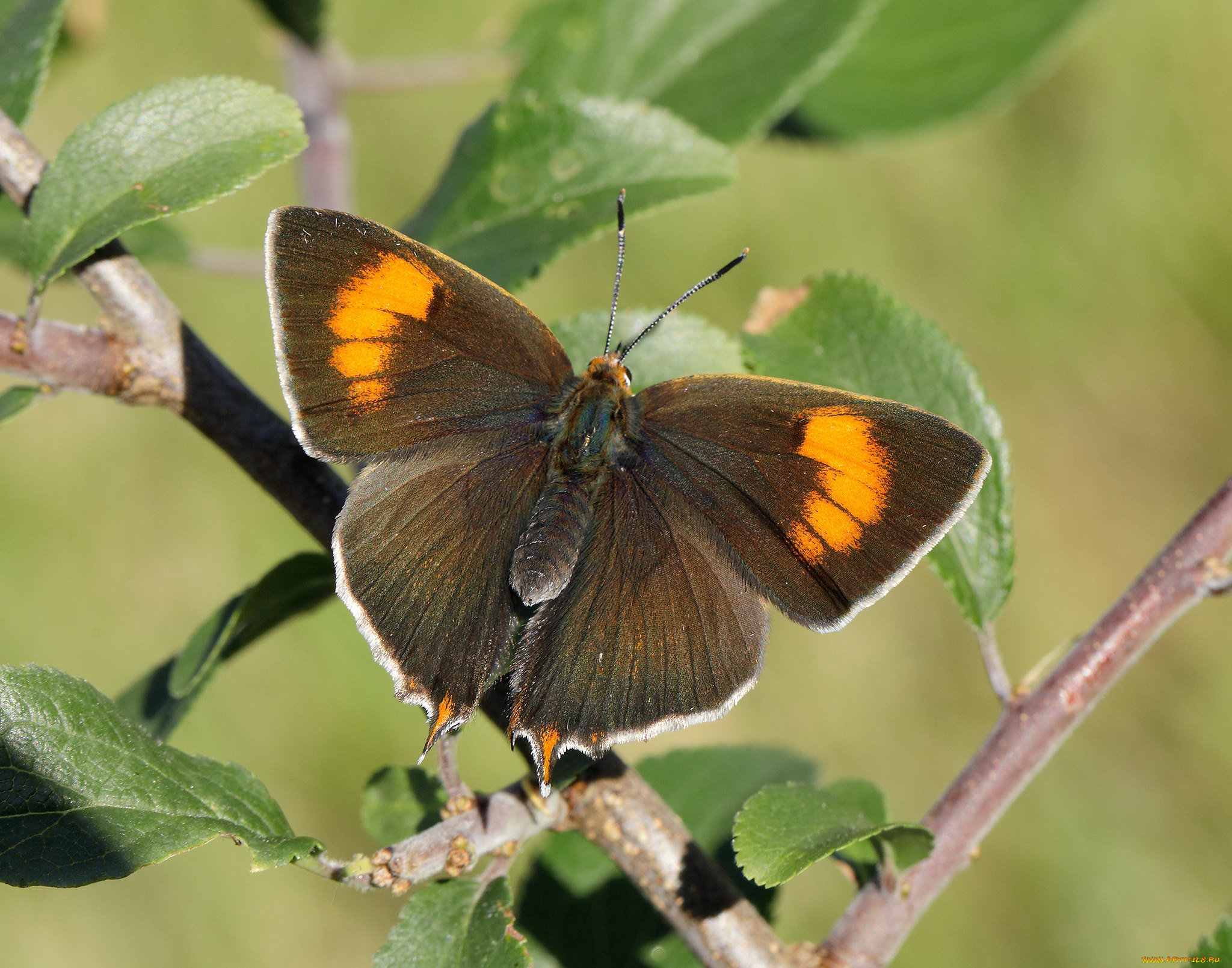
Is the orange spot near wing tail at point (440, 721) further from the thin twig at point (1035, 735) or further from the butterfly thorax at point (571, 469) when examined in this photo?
the thin twig at point (1035, 735)

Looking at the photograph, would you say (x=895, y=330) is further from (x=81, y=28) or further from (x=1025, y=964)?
(x=1025, y=964)

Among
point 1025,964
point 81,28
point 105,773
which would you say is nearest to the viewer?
point 105,773

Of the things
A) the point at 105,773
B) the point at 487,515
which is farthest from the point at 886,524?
the point at 105,773

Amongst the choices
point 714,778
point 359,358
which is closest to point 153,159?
point 359,358

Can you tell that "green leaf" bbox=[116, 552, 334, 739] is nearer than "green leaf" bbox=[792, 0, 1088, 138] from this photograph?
Yes

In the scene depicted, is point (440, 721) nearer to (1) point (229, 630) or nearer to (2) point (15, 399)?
(1) point (229, 630)

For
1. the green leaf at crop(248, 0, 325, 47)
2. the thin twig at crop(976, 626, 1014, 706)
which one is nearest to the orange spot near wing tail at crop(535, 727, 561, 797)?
the thin twig at crop(976, 626, 1014, 706)

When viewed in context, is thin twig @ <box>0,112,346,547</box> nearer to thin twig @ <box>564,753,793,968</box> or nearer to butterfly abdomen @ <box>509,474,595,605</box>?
butterfly abdomen @ <box>509,474,595,605</box>

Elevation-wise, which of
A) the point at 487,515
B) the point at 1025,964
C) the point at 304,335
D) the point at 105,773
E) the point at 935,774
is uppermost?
the point at 304,335
